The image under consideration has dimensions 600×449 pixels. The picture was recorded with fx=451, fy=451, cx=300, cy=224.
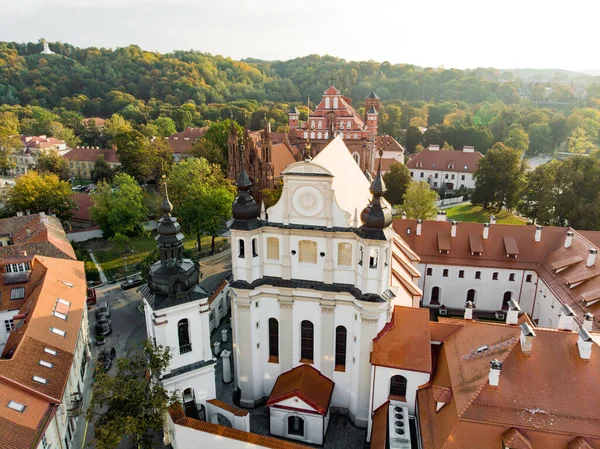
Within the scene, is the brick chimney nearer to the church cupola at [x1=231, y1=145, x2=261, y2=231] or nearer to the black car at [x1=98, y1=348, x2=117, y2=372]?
the church cupola at [x1=231, y1=145, x2=261, y2=231]

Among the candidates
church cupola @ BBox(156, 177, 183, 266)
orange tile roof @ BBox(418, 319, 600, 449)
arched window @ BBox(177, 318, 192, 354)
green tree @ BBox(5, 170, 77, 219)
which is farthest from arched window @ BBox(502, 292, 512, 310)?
green tree @ BBox(5, 170, 77, 219)

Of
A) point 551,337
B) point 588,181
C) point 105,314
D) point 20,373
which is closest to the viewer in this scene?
point 551,337

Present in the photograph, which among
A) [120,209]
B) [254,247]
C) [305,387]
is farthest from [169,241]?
[120,209]

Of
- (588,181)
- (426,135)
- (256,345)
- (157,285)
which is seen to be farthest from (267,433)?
(426,135)

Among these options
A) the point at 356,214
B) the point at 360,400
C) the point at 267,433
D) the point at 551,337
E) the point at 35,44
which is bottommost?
the point at 267,433

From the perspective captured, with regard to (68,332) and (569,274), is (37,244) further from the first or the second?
(569,274)

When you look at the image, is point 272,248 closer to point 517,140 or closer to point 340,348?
point 340,348
